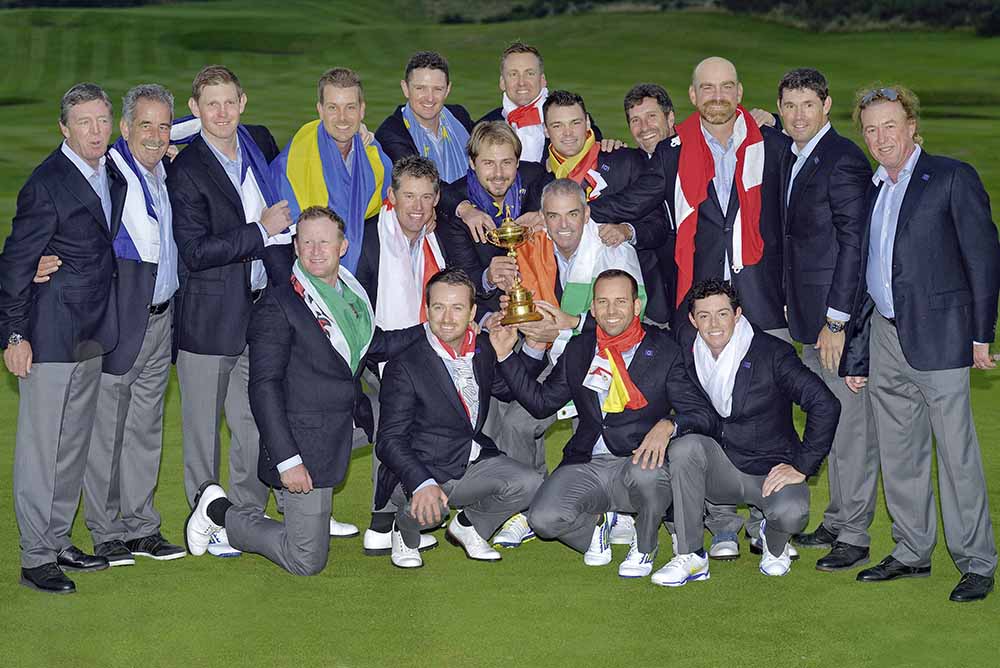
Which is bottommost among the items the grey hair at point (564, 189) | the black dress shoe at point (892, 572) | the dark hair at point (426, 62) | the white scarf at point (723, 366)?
the black dress shoe at point (892, 572)

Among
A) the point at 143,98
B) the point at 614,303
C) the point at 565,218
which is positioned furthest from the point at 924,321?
the point at 143,98

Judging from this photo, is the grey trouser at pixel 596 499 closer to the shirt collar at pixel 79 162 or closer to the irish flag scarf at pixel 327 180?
the irish flag scarf at pixel 327 180

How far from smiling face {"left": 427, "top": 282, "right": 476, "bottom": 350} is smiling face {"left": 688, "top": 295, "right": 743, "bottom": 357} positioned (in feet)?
3.59

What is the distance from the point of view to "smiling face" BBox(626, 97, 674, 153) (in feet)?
26.5

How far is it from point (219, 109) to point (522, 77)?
5.88 feet

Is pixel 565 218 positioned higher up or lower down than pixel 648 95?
lower down

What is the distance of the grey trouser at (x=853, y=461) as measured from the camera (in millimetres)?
6840

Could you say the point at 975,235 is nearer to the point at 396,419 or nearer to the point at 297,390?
the point at 396,419

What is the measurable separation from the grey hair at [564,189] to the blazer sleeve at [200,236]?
1.46 meters

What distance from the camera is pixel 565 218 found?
6.97 meters

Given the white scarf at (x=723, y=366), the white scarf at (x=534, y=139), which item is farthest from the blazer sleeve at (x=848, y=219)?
the white scarf at (x=534, y=139)

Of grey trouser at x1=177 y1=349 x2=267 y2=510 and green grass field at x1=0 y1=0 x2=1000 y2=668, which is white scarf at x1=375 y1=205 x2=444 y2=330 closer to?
grey trouser at x1=177 y1=349 x2=267 y2=510

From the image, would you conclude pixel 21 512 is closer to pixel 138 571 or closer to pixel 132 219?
pixel 138 571

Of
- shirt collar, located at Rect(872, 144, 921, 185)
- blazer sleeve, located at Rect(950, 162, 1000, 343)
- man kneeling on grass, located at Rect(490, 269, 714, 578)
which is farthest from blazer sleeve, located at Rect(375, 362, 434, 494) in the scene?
blazer sleeve, located at Rect(950, 162, 1000, 343)
